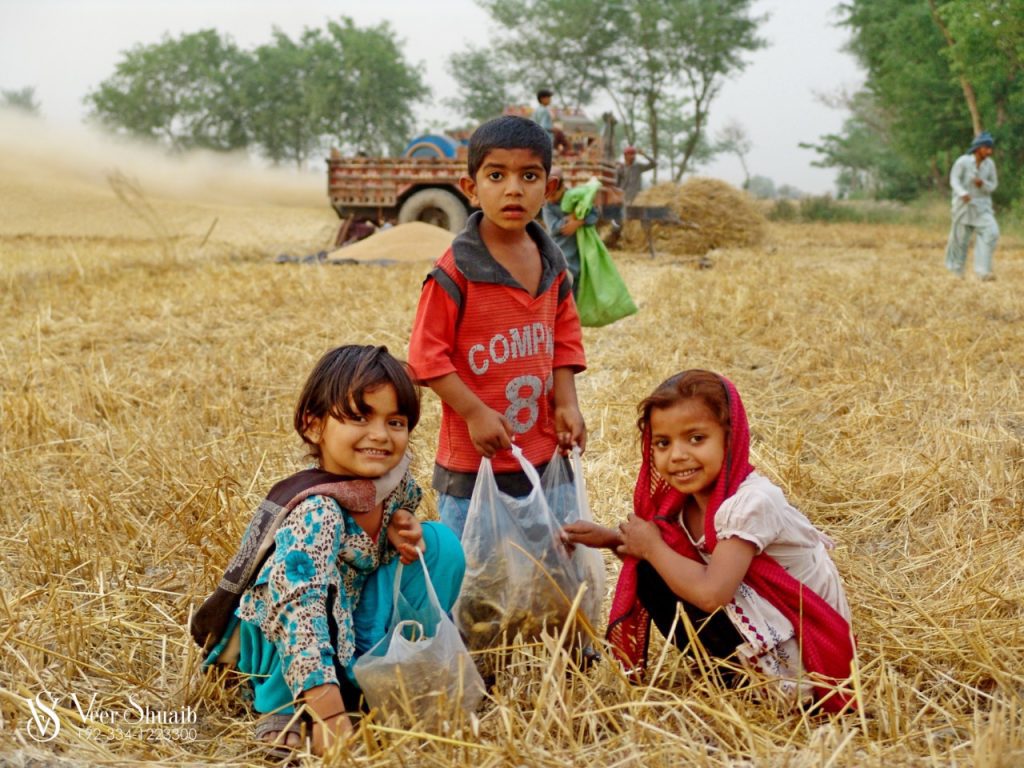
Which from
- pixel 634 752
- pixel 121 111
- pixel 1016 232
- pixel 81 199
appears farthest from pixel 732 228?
pixel 121 111

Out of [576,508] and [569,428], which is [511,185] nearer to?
[569,428]

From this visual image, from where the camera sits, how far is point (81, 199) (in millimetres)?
24688

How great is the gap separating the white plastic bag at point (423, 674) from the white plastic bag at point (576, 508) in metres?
0.44

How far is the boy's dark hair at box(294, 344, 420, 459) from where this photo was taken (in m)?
2.06

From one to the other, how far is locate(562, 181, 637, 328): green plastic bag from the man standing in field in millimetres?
7326

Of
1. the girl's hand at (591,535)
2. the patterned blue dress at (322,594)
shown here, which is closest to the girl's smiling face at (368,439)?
the patterned blue dress at (322,594)

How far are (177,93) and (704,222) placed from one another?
45408 mm

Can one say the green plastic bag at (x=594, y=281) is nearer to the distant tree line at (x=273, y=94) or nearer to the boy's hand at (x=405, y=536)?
the boy's hand at (x=405, y=536)

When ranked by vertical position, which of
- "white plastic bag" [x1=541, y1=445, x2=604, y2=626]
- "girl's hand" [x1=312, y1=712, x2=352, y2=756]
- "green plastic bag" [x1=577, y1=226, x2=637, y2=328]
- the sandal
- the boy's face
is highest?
the boy's face

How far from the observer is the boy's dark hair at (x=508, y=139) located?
231 cm

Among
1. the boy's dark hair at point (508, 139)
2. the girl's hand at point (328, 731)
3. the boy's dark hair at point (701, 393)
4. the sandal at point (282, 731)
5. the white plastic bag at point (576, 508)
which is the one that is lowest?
the sandal at point (282, 731)

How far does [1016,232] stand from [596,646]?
17967 millimetres

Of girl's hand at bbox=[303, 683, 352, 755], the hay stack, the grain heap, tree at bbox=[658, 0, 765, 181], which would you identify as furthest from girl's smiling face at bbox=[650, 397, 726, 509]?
tree at bbox=[658, 0, 765, 181]

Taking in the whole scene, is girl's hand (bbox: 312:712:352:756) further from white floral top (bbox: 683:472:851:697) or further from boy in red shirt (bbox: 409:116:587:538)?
white floral top (bbox: 683:472:851:697)
